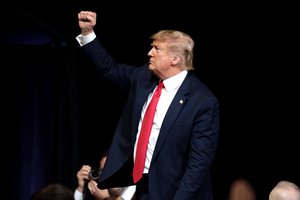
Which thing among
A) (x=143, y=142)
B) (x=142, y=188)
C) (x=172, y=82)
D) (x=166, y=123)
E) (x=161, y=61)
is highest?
(x=161, y=61)

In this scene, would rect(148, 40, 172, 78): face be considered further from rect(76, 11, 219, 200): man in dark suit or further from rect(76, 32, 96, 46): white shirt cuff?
rect(76, 32, 96, 46): white shirt cuff

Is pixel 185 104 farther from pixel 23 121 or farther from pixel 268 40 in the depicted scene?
pixel 23 121

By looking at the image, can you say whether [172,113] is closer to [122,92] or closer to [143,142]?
[143,142]

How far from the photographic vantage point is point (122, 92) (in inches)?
207

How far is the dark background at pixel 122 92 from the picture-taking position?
4.61m

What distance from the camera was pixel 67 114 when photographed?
16.9 feet

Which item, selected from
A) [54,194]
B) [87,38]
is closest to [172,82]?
[87,38]

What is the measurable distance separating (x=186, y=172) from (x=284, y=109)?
1408mm

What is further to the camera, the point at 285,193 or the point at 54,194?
the point at 285,193

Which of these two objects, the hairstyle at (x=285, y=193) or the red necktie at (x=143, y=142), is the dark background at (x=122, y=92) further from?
the red necktie at (x=143, y=142)

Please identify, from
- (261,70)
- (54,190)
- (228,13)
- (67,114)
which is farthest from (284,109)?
(54,190)

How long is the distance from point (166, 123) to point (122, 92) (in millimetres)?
1862

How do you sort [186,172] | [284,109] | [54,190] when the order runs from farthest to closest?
[284,109] < [186,172] < [54,190]

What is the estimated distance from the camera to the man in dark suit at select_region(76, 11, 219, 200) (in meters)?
3.43
